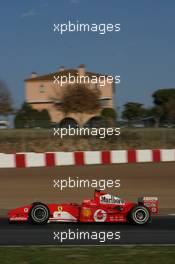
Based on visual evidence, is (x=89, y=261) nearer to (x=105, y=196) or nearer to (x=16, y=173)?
(x=105, y=196)

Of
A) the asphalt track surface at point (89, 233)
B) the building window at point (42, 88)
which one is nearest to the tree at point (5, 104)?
the building window at point (42, 88)

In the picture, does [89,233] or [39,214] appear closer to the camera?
[89,233]

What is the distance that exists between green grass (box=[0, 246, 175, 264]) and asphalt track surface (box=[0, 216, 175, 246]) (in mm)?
540

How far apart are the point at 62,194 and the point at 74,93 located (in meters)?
10.8

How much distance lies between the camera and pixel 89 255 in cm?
591

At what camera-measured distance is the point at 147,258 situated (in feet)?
19.0

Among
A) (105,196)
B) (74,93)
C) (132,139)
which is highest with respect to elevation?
(74,93)

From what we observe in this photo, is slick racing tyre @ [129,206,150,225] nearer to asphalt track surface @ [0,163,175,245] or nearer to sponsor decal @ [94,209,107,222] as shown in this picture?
asphalt track surface @ [0,163,175,245]

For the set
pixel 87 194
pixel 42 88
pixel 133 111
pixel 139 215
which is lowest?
pixel 139 215

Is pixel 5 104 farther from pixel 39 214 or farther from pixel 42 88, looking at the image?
pixel 39 214

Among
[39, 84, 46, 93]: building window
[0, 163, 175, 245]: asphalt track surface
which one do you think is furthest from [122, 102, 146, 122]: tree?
[0, 163, 175, 245]: asphalt track surface

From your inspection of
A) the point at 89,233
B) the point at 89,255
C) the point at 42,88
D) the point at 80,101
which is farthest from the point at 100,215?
the point at 42,88

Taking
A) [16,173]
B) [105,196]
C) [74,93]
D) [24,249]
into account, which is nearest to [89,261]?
[24,249]

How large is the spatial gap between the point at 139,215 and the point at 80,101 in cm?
1697
